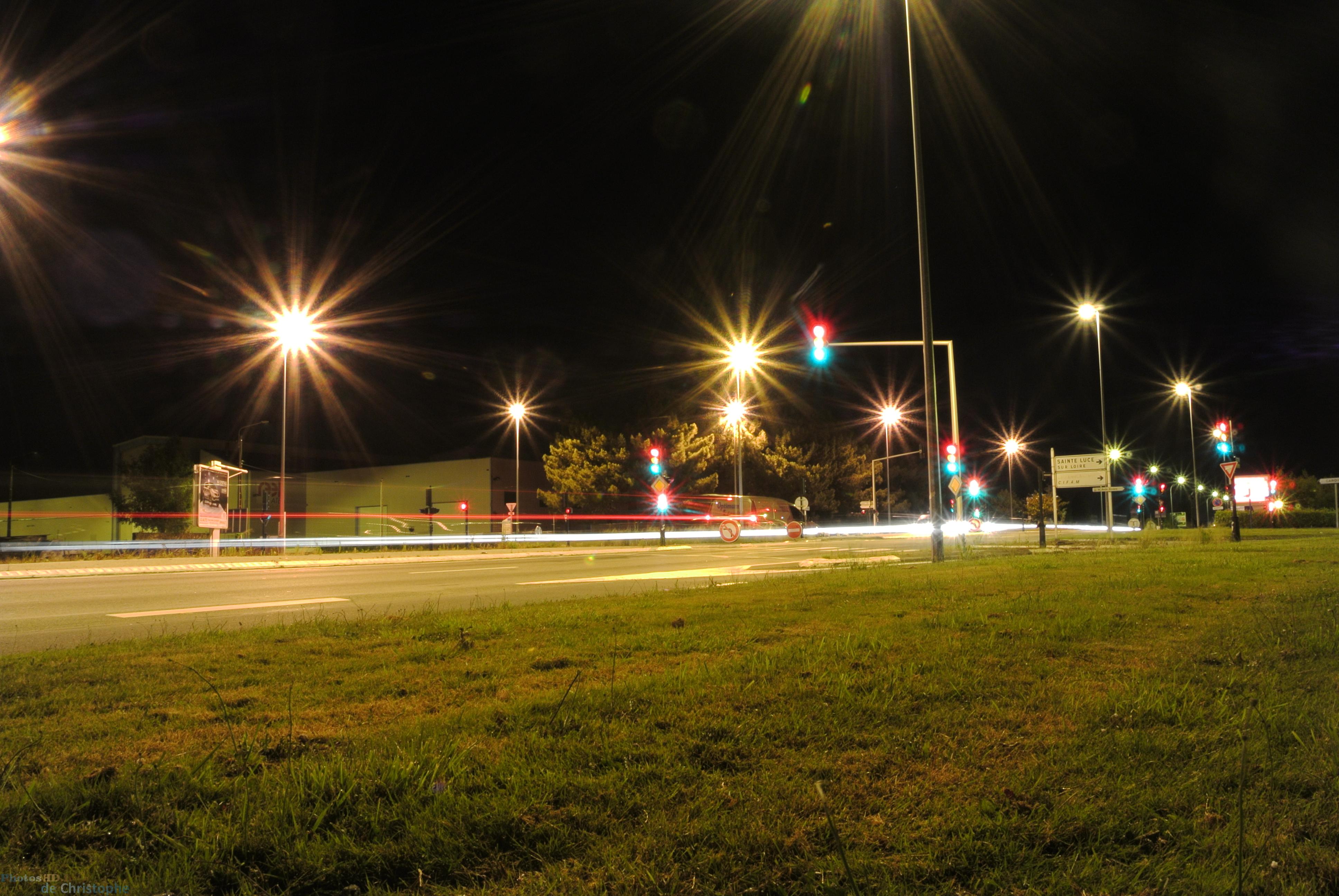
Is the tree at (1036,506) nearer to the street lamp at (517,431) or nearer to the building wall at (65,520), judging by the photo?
the street lamp at (517,431)

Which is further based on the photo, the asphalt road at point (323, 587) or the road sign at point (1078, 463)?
the road sign at point (1078, 463)

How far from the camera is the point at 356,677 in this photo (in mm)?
5746

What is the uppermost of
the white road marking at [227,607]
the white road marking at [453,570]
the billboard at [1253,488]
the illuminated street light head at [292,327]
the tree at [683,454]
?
the illuminated street light head at [292,327]

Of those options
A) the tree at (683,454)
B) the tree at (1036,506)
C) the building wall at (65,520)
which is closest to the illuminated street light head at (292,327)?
the building wall at (65,520)

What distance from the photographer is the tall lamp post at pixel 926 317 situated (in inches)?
678

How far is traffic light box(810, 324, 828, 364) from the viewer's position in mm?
20547

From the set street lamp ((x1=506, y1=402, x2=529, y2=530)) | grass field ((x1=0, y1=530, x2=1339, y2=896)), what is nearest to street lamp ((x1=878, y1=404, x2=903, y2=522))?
street lamp ((x1=506, y1=402, x2=529, y2=530))

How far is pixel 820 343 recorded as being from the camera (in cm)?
2069

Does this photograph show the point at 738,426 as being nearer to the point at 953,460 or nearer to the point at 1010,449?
the point at 953,460

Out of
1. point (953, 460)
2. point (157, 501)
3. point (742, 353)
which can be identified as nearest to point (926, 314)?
point (953, 460)

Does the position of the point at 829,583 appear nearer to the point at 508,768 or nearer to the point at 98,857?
the point at 508,768

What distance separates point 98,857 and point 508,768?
1.49m

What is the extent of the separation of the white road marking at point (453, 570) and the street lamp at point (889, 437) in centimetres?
3959

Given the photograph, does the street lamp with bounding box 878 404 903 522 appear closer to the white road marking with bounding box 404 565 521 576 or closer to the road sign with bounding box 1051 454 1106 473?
the road sign with bounding box 1051 454 1106 473
